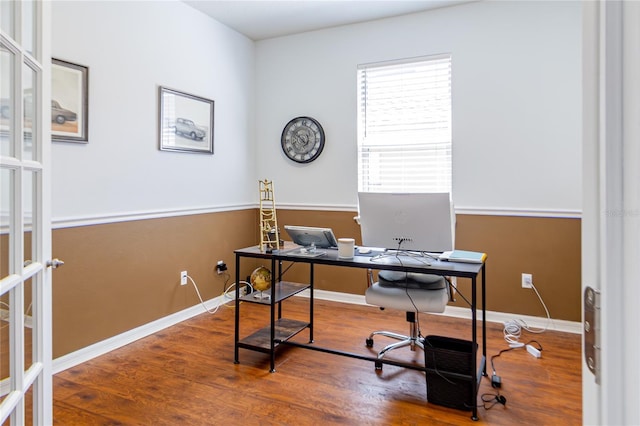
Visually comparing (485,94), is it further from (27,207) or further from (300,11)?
(27,207)

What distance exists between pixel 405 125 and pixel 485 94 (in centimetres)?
73

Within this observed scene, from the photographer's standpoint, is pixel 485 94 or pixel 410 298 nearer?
pixel 410 298

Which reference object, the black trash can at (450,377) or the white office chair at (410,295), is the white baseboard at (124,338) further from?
the black trash can at (450,377)

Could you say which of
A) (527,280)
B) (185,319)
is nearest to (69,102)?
(185,319)

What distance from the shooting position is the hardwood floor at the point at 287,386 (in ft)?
6.61

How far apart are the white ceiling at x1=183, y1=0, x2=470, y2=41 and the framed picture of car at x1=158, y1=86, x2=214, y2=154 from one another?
2.75ft

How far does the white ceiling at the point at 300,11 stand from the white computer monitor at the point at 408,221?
6.87ft

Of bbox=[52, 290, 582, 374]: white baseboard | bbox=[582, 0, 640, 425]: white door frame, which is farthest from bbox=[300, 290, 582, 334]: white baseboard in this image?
bbox=[582, 0, 640, 425]: white door frame

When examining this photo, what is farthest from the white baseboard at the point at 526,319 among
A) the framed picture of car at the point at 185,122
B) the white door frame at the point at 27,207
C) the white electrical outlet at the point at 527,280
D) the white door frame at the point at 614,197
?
the white door frame at the point at 614,197

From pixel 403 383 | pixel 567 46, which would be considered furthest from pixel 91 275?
pixel 567 46

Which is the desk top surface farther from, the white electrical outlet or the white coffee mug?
the white electrical outlet

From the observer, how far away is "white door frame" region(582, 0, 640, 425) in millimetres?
434

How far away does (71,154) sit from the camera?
255cm

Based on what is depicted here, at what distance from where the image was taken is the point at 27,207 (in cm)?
115
